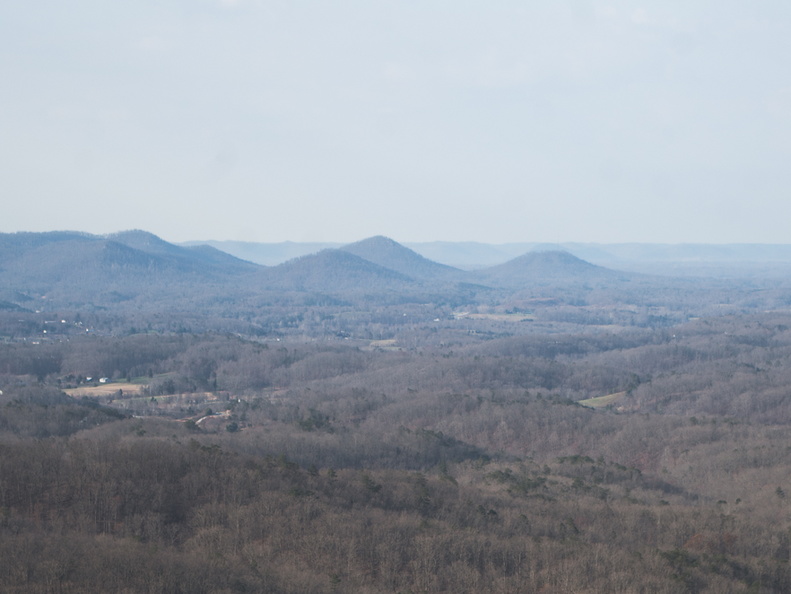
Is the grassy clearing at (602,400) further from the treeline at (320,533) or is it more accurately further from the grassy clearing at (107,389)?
the grassy clearing at (107,389)

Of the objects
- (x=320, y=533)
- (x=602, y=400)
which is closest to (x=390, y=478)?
(x=320, y=533)

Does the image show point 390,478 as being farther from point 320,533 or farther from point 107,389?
point 107,389

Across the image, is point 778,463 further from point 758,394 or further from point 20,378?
point 20,378

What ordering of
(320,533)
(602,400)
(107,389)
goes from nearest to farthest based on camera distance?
(320,533) < (602,400) < (107,389)

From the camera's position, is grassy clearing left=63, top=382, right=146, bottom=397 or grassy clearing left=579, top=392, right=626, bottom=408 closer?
grassy clearing left=579, top=392, right=626, bottom=408

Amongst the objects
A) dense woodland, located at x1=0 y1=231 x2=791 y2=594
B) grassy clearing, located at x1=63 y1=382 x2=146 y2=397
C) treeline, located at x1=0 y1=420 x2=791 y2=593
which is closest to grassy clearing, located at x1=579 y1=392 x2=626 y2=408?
dense woodland, located at x1=0 y1=231 x2=791 y2=594

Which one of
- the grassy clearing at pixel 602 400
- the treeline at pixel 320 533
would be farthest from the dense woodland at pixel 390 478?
the grassy clearing at pixel 602 400

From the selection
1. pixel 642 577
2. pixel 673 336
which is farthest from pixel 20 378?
pixel 673 336

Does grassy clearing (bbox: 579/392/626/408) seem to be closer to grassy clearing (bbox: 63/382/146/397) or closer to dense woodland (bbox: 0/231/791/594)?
dense woodland (bbox: 0/231/791/594)
